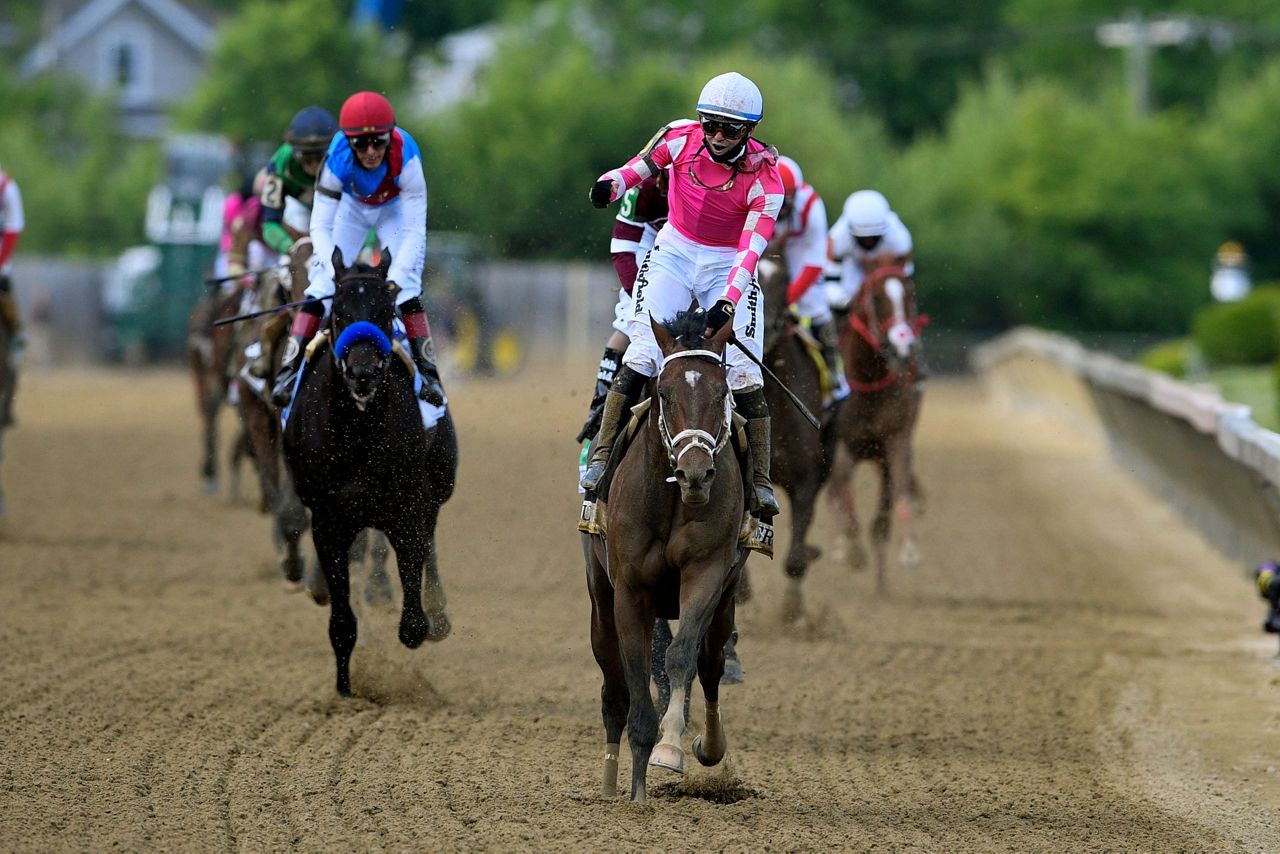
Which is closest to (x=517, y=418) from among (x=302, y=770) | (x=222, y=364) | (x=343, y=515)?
(x=222, y=364)

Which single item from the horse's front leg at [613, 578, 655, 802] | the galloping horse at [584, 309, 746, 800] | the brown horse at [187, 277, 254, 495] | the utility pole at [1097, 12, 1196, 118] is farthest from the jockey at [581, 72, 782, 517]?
the utility pole at [1097, 12, 1196, 118]

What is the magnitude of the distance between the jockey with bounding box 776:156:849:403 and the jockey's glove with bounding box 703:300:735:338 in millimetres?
3762

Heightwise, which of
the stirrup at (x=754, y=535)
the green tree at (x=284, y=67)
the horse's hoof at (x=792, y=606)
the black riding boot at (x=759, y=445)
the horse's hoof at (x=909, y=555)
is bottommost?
the horse's hoof at (x=909, y=555)

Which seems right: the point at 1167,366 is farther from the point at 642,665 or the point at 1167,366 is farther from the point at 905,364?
the point at 642,665

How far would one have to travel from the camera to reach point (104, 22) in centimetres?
6606

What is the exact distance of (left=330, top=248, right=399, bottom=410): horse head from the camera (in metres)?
8.33

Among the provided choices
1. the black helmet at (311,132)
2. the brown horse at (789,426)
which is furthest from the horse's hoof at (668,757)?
the black helmet at (311,132)

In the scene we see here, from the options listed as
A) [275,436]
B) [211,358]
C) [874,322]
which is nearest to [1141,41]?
[211,358]

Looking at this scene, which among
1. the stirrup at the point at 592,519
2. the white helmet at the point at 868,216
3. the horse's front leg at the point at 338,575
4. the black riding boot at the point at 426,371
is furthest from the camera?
the white helmet at the point at 868,216

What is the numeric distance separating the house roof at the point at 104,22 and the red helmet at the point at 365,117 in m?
58.5

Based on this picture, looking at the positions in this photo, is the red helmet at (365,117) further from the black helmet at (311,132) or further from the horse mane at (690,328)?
the horse mane at (690,328)

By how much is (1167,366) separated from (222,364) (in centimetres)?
1698

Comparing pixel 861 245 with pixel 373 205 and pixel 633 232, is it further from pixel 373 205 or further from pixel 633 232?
pixel 373 205

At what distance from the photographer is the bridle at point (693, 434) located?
21.7 feet
